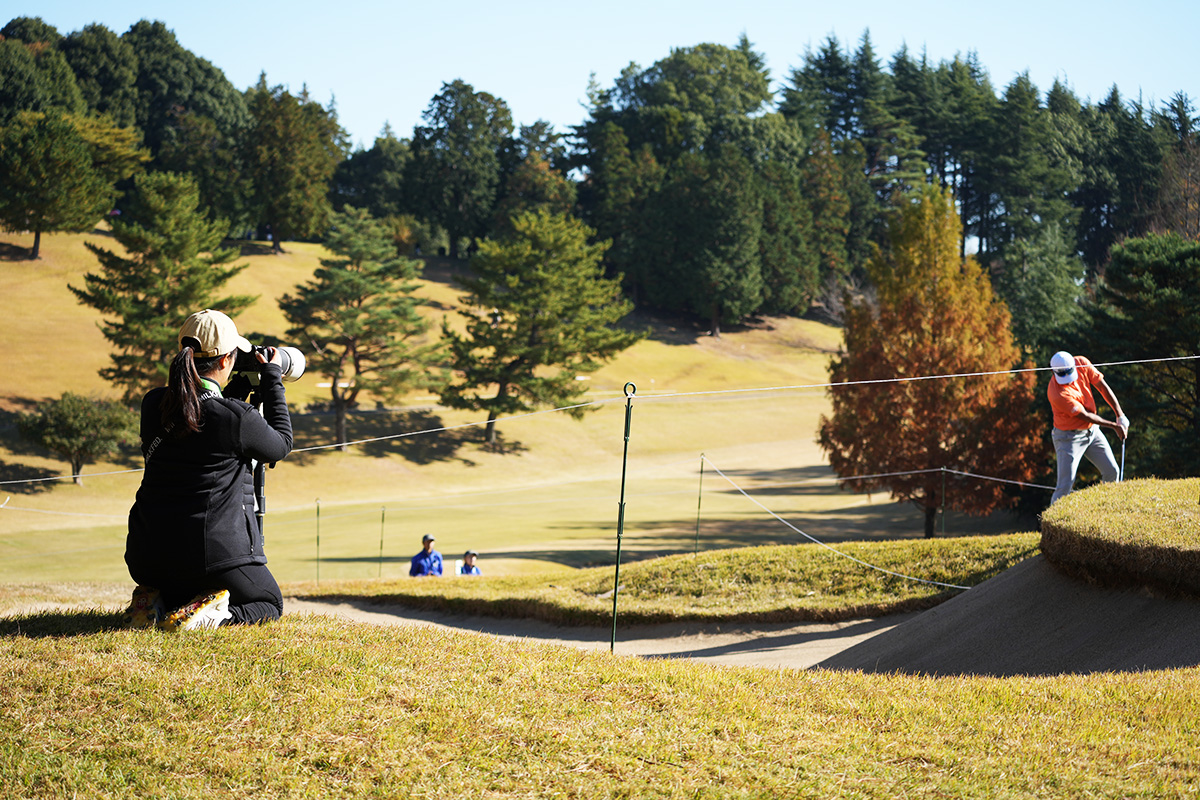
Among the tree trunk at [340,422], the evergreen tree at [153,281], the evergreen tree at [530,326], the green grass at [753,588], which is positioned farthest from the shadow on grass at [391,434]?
→ the green grass at [753,588]

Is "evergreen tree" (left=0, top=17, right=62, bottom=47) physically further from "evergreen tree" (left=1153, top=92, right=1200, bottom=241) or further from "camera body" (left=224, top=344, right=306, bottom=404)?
"camera body" (left=224, top=344, right=306, bottom=404)

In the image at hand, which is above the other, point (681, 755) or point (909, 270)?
point (909, 270)

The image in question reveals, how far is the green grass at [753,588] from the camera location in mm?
10773

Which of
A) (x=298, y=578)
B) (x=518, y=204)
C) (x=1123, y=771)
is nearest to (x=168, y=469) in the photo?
(x=1123, y=771)

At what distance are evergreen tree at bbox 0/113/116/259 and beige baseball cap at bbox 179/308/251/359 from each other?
196ft

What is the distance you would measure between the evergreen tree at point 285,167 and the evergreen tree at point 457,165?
8923 millimetres

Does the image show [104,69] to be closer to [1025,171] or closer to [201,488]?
[1025,171]

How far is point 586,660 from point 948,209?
19570 millimetres

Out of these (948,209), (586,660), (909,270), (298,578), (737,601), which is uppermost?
(948,209)

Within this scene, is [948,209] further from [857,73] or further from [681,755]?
[857,73]

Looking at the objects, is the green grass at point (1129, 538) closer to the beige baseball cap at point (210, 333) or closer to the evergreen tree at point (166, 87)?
the beige baseball cap at point (210, 333)

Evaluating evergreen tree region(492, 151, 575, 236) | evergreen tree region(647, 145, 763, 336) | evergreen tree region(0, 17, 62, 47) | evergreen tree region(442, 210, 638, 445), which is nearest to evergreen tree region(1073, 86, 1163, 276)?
evergreen tree region(647, 145, 763, 336)

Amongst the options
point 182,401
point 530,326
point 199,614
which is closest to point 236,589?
point 199,614

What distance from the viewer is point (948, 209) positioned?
2173 centimetres
